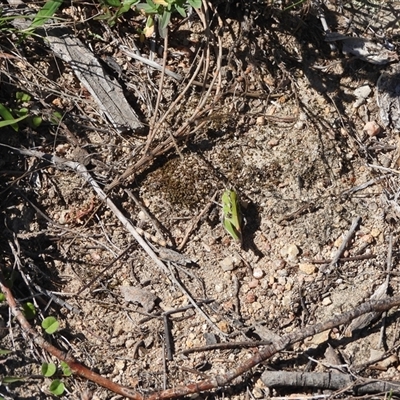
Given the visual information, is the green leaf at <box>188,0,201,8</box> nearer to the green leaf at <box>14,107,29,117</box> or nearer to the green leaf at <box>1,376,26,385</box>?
the green leaf at <box>14,107,29,117</box>

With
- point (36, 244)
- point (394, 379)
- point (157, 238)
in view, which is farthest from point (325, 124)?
point (36, 244)

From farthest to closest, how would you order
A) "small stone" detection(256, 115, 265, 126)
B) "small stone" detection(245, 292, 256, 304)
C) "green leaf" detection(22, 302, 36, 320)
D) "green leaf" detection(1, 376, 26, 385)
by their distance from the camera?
1. "small stone" detection(256, 115, 265, 126)
2. "small stone" detection(245, 292, 256, 304)
3. "green leaf" detection(22, 302, 36, 320)
4. "green leaf" detection(1, 376, 26, 385)

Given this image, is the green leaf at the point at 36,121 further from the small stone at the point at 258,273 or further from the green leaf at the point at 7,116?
the small stone at the point at 258,273

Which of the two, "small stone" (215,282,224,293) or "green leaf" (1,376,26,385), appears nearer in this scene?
"green leaf" (1,376,26,385)

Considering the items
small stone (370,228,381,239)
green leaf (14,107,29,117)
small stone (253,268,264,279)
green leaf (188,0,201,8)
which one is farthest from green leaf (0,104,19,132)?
small stone (370,228,381,239)

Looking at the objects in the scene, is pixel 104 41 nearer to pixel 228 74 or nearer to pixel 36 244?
pixel 228 74

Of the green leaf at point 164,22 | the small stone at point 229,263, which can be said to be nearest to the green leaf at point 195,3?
the green leaf at point 164,22

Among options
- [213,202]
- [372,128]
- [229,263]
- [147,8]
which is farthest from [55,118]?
[372,128]

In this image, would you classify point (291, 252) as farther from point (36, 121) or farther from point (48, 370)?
point (36, 121)
